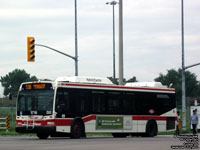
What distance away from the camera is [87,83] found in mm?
29797

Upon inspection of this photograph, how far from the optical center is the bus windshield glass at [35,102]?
2772 cm

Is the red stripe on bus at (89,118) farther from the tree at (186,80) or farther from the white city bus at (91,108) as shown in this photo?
the tree at (186,80)

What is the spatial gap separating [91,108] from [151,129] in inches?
203

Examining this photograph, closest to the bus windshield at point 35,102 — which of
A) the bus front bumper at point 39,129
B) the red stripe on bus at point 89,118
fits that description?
the bus front bumper at point 39,129

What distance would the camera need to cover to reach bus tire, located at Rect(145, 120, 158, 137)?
3300 centimetres

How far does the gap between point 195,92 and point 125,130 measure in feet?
380

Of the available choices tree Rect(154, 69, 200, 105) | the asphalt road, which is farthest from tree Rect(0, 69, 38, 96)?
the asphalt road

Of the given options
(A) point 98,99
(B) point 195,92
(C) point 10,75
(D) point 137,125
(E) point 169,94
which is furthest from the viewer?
(C) point 10,75

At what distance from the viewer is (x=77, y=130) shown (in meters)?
28.5

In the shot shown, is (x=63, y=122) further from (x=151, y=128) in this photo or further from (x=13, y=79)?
(x=13, y=79)

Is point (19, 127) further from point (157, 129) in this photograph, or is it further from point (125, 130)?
point (157, 129)

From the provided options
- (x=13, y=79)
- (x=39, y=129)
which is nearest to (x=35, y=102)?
(x=39, y=129)

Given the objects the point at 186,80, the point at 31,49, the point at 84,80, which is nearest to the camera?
the point at 84,80

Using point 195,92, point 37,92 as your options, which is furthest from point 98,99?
point 195,92
